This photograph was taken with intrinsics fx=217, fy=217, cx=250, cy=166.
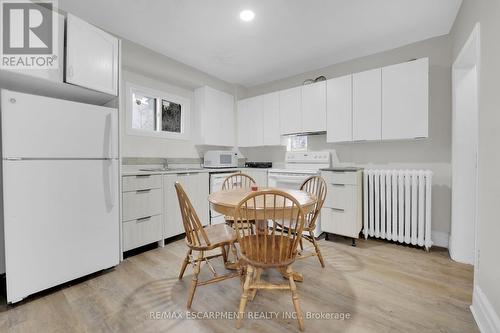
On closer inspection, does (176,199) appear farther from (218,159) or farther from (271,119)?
(271,119)

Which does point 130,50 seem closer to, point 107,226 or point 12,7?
point 12,7

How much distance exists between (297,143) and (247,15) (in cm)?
213

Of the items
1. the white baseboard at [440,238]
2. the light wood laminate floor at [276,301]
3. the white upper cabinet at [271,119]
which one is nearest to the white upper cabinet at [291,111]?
the white upper cabinet at [271,119]

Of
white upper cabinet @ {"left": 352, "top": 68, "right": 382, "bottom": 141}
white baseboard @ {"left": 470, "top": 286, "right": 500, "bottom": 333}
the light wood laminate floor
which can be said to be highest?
white upper cabinet @ {"left": 352, "top": 68, "right": 382, "bottom": 141}

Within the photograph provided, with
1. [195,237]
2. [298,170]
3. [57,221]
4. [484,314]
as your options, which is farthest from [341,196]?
[57,221]

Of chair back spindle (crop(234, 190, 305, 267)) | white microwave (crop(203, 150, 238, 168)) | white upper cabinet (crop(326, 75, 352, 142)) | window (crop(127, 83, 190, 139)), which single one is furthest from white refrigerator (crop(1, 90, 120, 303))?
white upper cabinet (crop(326, 75, 352, 142))

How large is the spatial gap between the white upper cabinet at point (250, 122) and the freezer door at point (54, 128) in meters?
2.39

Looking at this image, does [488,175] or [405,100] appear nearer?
[488,175]

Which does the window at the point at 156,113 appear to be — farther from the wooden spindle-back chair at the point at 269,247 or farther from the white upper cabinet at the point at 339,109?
the wooden spindle-back chair at the point at 269,247

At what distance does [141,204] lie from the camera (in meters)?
2.49

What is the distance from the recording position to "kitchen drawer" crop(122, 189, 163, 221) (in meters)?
2.37

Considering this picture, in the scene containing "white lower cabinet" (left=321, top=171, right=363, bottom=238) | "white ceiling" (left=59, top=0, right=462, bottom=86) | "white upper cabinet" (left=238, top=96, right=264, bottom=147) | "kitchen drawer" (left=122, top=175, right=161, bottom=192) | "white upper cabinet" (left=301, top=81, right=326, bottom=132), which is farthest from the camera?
"white upper cabinet" (left=238, top=96, right=264, bottom=147)

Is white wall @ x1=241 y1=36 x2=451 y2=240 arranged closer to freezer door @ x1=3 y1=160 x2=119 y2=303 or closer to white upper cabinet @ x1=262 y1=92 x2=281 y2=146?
white upper cabinet @ x1=262 y1=92 x2=281 y2=146

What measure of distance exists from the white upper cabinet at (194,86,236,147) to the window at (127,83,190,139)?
217 millimetres
